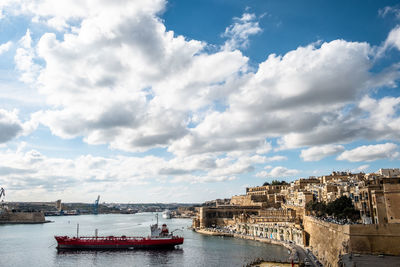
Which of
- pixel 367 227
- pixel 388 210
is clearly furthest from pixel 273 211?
pixel 367 227

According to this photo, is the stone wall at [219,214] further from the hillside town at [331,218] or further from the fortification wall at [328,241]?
the fortification wall at [328,241]

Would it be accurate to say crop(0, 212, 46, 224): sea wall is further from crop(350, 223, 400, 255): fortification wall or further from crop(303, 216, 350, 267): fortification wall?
crop(350, 223, 400, 255): fortification wall

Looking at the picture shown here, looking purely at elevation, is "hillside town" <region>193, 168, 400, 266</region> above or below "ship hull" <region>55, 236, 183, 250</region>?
above

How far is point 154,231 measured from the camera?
70375 millimetres

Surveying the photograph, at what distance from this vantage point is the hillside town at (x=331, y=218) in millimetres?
32219

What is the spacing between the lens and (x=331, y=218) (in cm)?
5503

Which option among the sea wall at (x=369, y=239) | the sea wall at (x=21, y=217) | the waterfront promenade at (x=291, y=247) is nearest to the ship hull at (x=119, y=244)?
the waterfront promenade at (x=291, y=247)

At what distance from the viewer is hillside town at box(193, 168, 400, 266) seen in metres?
32.2

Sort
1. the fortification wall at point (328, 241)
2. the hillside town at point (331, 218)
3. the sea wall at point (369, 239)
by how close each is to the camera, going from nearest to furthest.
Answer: the sea wall at point (369, 239) < the hillside town at point (331, 218) < the fortification wall at point (328, 241)

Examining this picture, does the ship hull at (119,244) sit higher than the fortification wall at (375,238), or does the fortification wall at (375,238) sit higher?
the fortification wall at (375,238)

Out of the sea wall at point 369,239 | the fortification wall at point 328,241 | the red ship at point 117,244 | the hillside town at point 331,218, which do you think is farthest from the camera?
the red ship at point 117,244

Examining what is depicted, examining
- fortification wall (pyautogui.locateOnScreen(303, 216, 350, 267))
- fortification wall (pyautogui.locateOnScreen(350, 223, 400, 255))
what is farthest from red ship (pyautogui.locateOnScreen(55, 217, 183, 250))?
fortification wall (pyautogui.locateOnScreen(350, 223, 400, 255))

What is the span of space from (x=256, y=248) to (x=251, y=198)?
5649cm

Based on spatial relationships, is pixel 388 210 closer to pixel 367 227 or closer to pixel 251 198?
pixel 367 227
